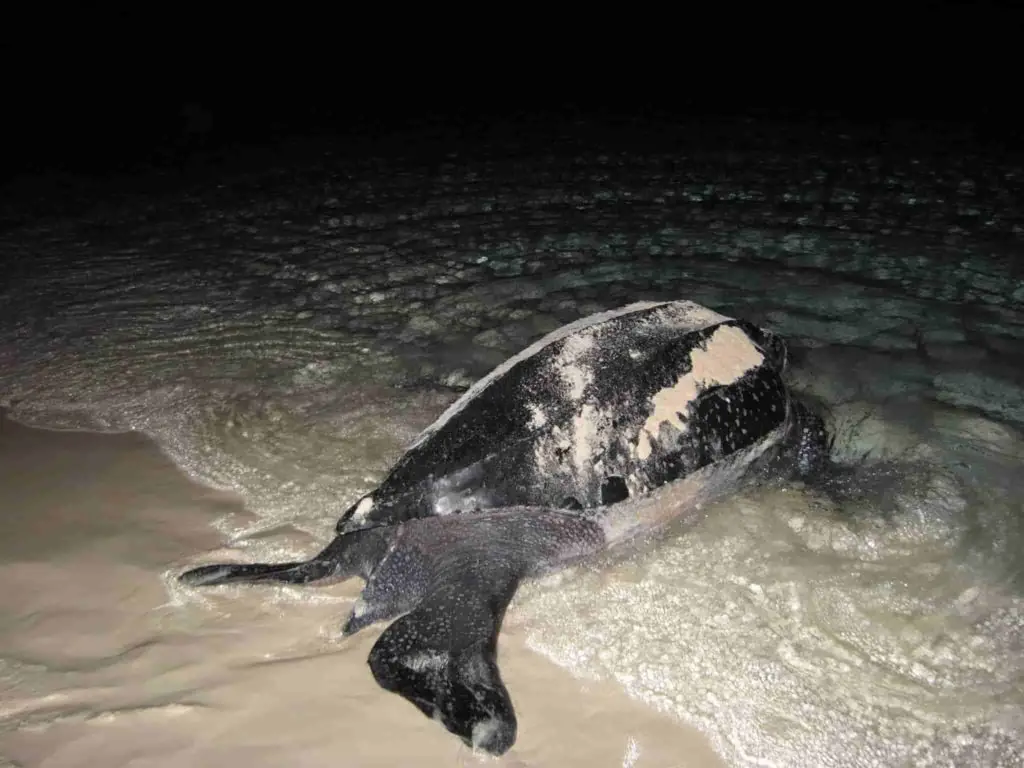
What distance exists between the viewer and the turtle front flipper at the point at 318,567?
85.3 inches

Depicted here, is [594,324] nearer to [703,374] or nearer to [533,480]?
[703,374]

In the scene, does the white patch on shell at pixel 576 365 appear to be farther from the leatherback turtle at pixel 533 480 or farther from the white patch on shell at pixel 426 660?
the white patch on shell at pixel 426 660

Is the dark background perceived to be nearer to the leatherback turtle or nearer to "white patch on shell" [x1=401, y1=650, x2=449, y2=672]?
the leatherback turtle

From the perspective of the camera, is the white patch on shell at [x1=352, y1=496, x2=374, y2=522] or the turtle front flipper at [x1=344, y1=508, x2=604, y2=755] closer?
the turtle front flipper at [x1=344, y1=508, x2=604, y2=755]

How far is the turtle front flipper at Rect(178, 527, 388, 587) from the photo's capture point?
2.17 metres

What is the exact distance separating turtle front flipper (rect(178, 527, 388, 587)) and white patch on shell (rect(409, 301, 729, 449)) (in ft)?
1.14

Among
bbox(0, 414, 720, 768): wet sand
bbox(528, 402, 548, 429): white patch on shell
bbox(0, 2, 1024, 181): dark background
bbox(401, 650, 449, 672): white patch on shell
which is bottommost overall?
bbox(0, 414, 720, 768): wet sand

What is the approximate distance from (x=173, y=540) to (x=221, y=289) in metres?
2.65

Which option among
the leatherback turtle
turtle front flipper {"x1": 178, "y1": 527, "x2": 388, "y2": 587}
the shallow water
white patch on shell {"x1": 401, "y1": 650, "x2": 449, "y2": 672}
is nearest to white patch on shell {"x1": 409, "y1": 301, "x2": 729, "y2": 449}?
the leatherback turtle

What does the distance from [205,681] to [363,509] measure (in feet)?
1.97

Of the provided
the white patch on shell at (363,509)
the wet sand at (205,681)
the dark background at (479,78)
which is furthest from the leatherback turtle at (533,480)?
the dark background at (479,78)

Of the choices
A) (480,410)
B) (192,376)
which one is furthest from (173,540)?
(192,376)

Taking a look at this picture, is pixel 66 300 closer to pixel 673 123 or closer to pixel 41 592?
pixel 41 592

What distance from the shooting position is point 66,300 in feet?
15.2
